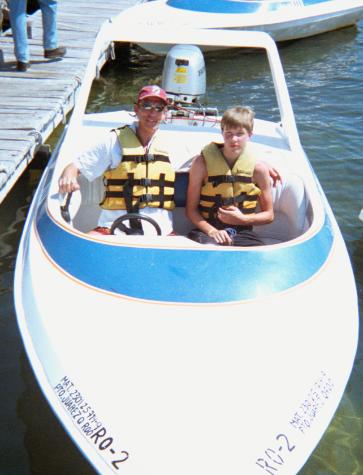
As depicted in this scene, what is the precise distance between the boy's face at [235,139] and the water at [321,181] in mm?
1412

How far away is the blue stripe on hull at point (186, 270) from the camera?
8.70ft

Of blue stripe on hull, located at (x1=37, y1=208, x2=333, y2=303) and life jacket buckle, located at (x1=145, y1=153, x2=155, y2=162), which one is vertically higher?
life jacket buckle, located at (x1=145, y1=153, x2=155, y2=162)

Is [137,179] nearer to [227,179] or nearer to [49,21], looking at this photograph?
[227,179]

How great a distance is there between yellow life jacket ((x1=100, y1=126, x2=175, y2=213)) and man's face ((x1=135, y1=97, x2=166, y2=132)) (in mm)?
97

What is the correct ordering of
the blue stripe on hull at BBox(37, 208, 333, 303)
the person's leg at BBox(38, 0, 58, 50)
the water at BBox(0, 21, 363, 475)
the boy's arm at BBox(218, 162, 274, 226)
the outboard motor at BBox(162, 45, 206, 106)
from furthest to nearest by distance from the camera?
the person's leg at BBox(38, 0, 58, 50) < the outboard motor at BBox(162, 45, 206, 106) < the boy's arm at BBox(218, 162, 274, 226) < the water at BBox(0, 21, 363, 475) < the blue stripe on hull at BBox(37, 208, 333, 303)

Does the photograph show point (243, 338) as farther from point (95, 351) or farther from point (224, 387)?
point (95, 351)

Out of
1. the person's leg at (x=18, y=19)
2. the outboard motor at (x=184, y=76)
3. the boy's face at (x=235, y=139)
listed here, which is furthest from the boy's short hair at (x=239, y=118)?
the person's leg at (x=18, y=19)

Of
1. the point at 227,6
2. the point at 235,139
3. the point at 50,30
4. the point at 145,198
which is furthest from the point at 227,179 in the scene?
the point at 227,6

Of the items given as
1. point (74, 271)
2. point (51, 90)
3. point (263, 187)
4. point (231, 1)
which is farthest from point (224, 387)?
point (231, 1)

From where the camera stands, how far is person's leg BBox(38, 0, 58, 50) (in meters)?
6.68

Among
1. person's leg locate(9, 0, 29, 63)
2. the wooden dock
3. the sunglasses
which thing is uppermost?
the sunglasses

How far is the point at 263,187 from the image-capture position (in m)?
3.46

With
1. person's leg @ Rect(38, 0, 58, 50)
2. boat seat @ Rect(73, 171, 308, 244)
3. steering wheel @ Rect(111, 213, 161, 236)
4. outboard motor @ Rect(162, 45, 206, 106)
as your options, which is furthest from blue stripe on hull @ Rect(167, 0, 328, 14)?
steering wheel @ Rect(111, 213, 161, 236)

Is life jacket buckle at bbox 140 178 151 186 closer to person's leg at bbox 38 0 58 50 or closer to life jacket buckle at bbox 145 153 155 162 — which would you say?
life jacket buckle at bbox 145 153 155 162
